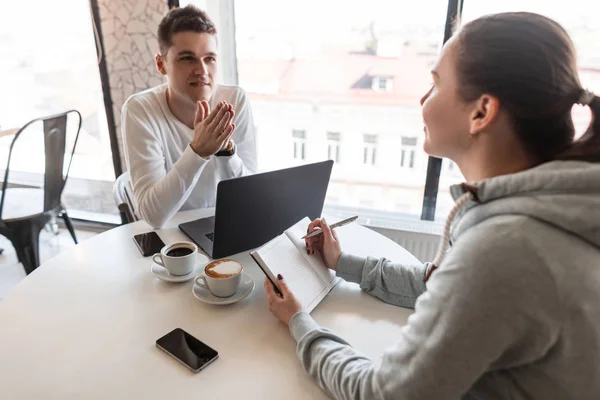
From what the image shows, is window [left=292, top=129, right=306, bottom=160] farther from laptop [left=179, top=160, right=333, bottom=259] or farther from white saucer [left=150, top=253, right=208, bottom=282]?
white saucer [left=150, top=253, right=208, bottom=282]

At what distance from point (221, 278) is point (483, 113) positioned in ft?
2.05

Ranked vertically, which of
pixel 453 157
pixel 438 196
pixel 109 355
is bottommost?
pixel 438 196

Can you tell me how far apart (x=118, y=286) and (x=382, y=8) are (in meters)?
1.70

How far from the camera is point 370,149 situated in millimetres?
2256

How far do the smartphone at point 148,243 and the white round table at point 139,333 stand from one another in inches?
1.1

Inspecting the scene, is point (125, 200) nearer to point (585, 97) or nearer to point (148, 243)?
point (148, 243)

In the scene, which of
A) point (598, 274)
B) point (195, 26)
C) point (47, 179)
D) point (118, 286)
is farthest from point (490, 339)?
point (47, 179)

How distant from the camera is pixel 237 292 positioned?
3.31 feet

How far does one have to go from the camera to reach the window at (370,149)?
7.32 ft

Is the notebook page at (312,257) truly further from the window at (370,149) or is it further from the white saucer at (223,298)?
the window at (370,149)

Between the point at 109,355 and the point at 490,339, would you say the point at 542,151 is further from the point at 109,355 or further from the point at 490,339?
the point at 109,355

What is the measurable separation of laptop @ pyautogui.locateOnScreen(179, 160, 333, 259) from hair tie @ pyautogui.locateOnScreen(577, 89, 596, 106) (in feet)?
2.09

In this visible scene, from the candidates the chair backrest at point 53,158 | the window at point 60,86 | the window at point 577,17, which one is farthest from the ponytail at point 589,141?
the window at point 60,86

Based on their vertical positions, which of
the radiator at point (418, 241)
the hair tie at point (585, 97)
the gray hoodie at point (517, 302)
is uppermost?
the hair tie at point (585, 97)
